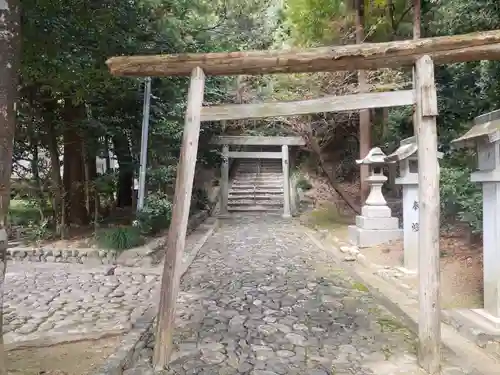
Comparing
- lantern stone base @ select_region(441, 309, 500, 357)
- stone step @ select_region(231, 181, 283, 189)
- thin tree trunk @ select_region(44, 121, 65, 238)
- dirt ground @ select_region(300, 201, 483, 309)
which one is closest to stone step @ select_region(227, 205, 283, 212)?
stone step @ select_region(231, 181, 283, 189)

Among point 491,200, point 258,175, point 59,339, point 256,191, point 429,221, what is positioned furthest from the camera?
point 258,175

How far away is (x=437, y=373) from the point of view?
3703mm

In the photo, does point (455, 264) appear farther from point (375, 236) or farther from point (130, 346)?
point (130, 346)

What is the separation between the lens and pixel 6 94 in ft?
9.43

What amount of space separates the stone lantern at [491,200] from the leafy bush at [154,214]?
692cm

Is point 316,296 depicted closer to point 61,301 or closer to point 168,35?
point 61,301

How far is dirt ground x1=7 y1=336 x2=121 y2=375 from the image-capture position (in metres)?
3.59

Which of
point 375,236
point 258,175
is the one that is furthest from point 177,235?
point 258,175

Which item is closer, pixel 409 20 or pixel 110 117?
pixel 110 117

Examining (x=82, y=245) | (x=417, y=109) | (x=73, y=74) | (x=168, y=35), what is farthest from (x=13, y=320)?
(x=168, y=35)

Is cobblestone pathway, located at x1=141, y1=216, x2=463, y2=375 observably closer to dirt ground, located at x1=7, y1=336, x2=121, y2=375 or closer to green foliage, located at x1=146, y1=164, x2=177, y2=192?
dirt ground, located at x1=7, y1=336, x2=121, y2=375

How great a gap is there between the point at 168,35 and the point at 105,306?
17.6 ft

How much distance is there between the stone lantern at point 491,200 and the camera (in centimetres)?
447

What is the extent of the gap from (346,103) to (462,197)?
4041 millimetres
